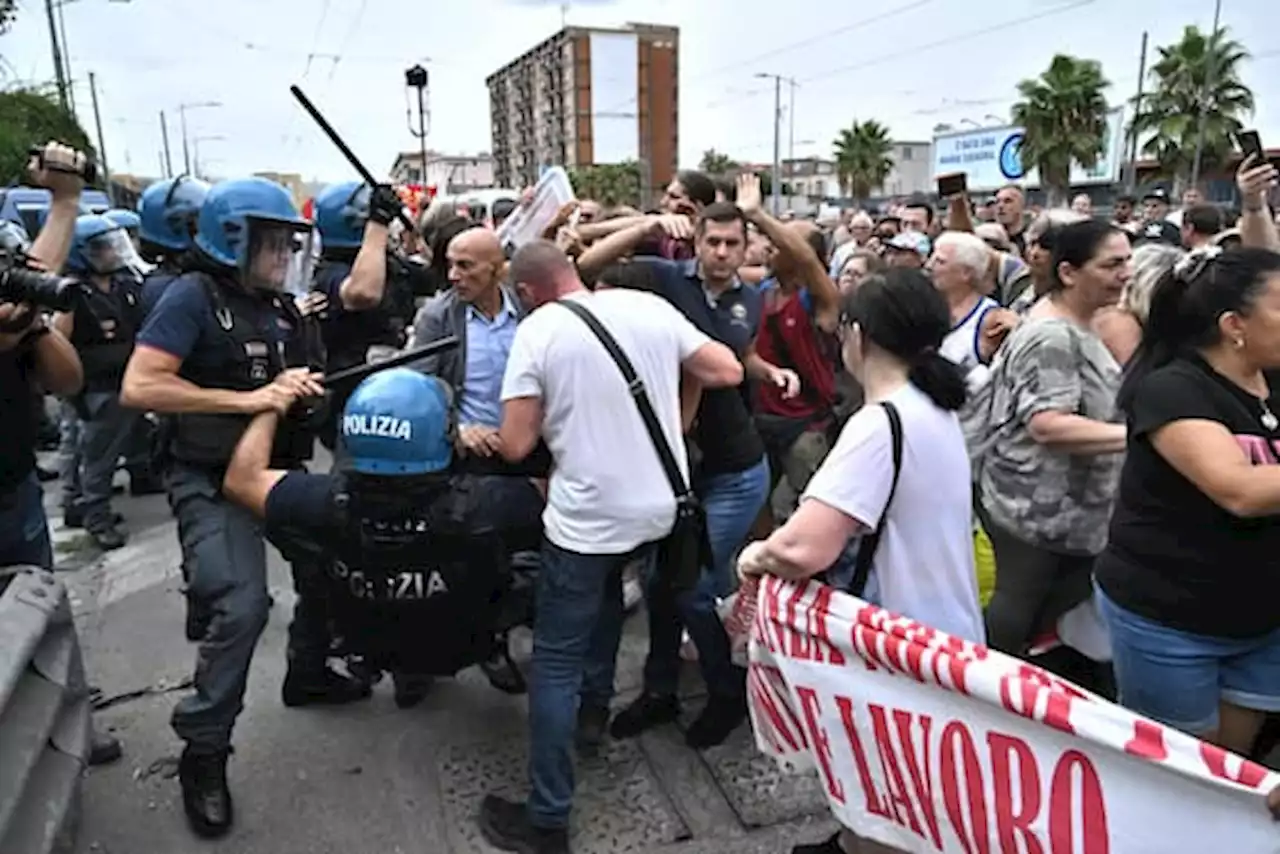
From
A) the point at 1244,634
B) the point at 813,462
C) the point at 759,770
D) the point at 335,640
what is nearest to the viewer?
the point at 1244,634

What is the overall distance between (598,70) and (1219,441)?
3857 inches

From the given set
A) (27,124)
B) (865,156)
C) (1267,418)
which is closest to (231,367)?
(1267,418)

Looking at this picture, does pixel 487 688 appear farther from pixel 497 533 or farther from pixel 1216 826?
pixel 1216 826

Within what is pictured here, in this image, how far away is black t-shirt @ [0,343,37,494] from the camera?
2891mm

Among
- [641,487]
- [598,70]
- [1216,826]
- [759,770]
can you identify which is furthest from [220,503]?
[598,70]

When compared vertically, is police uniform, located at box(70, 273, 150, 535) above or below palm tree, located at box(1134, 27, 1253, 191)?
below

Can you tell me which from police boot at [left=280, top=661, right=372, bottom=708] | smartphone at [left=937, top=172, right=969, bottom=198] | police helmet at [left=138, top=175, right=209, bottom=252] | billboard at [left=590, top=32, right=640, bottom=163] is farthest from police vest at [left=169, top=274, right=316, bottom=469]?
billboard at [left=590, top=32, right=640, bottom=163]

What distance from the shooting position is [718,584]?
3566mm

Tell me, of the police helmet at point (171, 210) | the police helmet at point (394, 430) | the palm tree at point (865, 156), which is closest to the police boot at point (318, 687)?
the police helmet at point (394, 430)

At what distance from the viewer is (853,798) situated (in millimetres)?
2357

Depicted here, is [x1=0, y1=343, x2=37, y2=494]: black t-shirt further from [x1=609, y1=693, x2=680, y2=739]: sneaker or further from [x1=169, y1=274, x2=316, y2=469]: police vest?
[x1=609, y1=693, x2=680, y2=739]: sneaker

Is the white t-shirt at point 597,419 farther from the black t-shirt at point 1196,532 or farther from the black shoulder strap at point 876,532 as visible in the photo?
the black t-shirt at point 1196,532

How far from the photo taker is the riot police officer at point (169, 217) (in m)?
4.79

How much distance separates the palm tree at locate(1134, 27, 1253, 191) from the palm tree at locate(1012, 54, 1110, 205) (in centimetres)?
505
